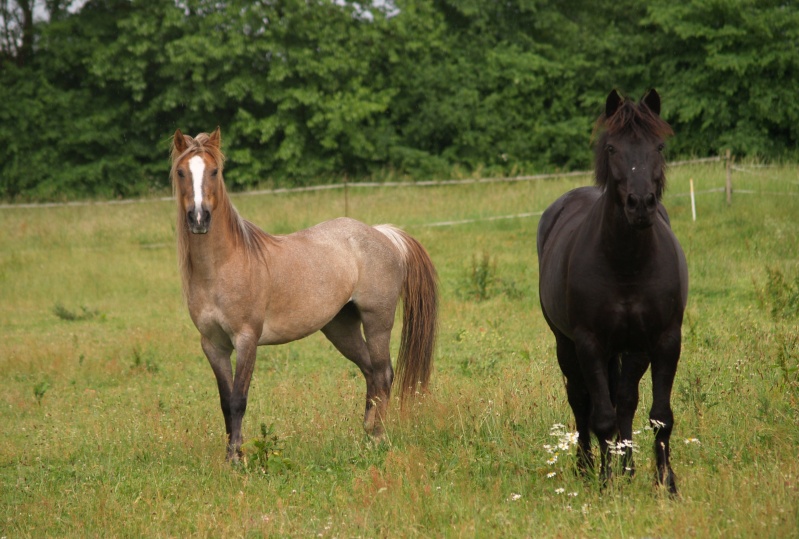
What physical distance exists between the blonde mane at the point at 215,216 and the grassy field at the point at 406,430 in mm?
1225

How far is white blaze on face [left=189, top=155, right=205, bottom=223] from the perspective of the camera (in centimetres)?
543

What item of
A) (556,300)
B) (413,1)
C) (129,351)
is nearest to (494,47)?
(413,1)

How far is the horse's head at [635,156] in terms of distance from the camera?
159 inches

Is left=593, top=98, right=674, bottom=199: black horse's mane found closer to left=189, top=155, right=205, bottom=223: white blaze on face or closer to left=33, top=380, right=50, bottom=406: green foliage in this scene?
left=189, top=155, right=205, bottom=223: white blaze on face

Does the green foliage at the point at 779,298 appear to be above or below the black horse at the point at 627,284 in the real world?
below

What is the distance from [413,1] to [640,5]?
279 inches

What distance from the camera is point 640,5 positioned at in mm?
26922

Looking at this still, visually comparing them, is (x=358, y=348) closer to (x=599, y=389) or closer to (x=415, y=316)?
(x=415, y=316)

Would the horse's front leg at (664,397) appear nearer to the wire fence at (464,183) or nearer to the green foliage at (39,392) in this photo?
the green foliage at (39,392)

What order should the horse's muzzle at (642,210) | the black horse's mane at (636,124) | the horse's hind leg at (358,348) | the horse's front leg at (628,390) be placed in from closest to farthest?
the horse's muzzle at (642,210)
the black horse's mane at (636,124)
the horse's front leg at (628,390)
the horse's hind leg at (358,348)

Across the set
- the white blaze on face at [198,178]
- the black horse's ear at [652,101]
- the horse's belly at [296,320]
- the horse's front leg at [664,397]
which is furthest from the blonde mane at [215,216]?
the horse's front leg at [664,397]

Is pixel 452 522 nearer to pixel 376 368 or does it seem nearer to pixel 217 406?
pixel 376 368

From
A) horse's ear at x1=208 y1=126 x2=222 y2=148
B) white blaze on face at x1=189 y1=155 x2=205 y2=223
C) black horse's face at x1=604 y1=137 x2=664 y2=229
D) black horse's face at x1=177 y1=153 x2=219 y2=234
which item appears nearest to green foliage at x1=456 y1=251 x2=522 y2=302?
horse's ear at x1=208 y1=126 x2=222 y2=148

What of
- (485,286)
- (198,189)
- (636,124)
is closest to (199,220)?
(198,189)
